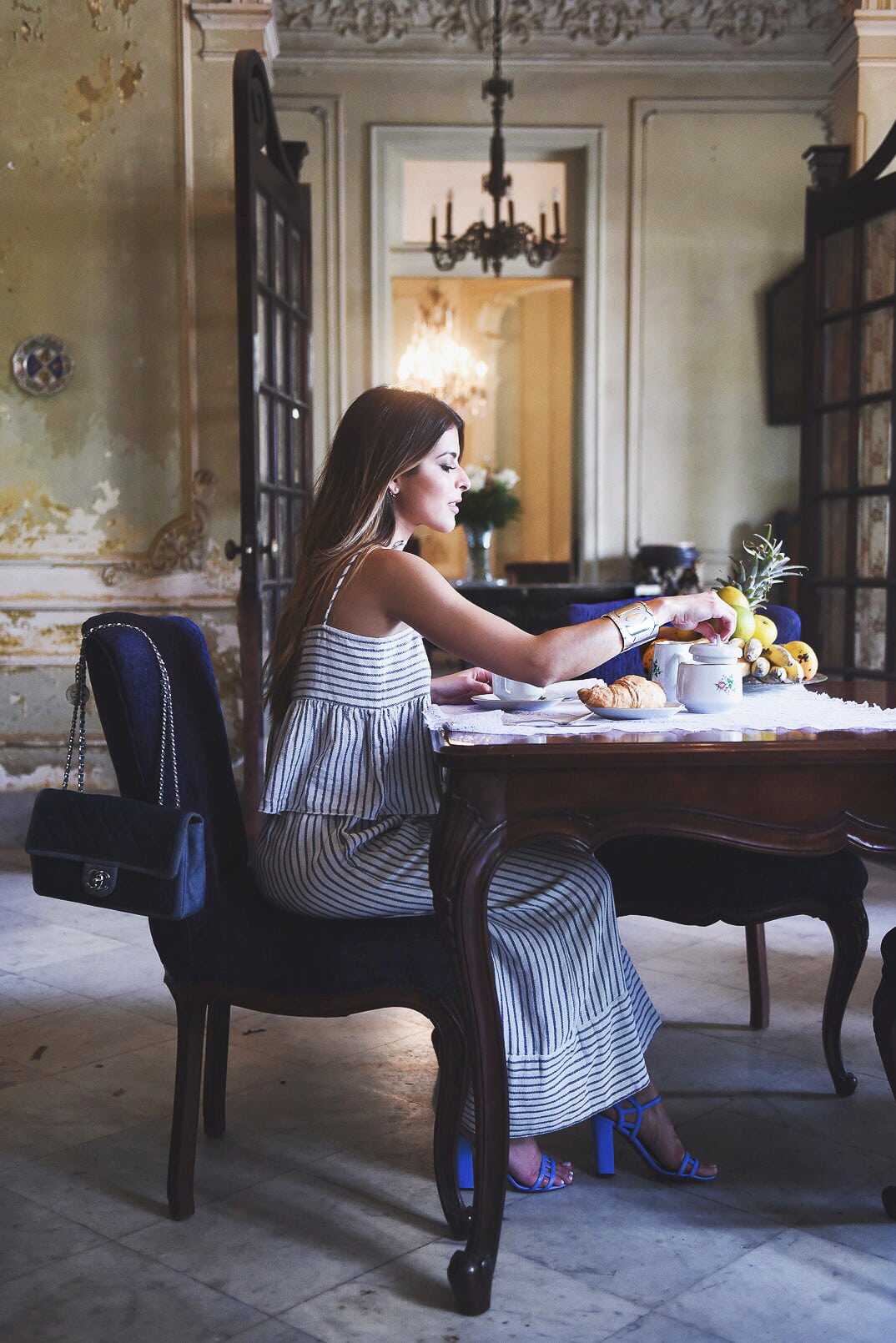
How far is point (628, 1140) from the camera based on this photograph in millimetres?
2113

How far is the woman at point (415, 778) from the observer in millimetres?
1922

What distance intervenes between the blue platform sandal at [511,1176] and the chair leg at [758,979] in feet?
2.73

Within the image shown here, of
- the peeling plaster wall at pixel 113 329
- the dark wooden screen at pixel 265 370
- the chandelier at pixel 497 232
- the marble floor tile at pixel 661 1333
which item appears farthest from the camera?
the chandelier at pixel 497 232

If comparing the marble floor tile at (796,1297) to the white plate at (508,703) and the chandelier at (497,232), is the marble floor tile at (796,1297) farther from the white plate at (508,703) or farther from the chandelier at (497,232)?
the chandelier at (497,232)

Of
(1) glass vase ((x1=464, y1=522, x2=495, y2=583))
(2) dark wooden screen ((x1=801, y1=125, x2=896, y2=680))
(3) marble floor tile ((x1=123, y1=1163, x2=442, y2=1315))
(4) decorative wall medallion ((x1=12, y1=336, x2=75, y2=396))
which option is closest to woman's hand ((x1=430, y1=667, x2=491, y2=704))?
(3) marble floor tile ((x1=123, y1=1163, x2=442, y2=1315))

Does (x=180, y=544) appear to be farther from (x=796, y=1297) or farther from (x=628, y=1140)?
(x=796, y=1297)

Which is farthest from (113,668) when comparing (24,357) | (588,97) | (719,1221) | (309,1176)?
(588,97)

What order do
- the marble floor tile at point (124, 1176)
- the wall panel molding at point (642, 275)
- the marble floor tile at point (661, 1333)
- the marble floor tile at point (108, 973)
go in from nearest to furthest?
the marble floor tile at point (661, 1333) < the marble floor tile at point (124, 1176) < the marble floor tile at point (108, 973) < the wall panel molding at point (642, 275)

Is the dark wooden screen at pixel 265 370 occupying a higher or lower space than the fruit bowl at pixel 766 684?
higher

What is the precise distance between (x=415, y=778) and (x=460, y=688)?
14.2 inches

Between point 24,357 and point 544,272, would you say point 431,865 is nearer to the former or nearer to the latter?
point 24,357

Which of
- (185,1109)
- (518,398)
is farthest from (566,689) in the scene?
(518,398)

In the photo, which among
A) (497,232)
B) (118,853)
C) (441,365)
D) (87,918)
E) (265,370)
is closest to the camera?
(118,853)

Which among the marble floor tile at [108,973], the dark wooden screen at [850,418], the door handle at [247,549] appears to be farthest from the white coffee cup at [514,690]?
the dark wooden screen at [850,418]
